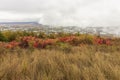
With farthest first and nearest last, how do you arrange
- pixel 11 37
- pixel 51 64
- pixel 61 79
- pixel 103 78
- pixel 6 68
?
1. pixel 11 37
2. pixel 51 64
3. pixel 6 68
4. pixel 61 79
5. pixel 103 78

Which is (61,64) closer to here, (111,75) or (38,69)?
(38,69)

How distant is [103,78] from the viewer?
2807mm

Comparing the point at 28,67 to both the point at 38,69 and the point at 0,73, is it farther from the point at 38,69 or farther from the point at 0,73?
the point at 0,73

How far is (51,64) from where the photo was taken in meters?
3.57

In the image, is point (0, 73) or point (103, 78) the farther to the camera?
point (0, 73)

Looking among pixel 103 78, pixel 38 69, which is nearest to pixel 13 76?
pixel 38 69

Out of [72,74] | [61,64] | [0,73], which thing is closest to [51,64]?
[61,64]

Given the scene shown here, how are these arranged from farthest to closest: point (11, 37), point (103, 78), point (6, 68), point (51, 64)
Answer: point (11, 37), point (51, 64), point (6, 68), point (103, 78)

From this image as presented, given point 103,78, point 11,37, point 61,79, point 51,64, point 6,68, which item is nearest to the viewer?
point 103,78

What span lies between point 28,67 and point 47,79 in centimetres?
71

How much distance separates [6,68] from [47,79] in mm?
907

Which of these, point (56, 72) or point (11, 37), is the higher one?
point (56, 72)

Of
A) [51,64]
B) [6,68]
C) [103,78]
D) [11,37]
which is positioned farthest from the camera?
[11,37]

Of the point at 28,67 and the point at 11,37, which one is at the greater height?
the point at 28,67
